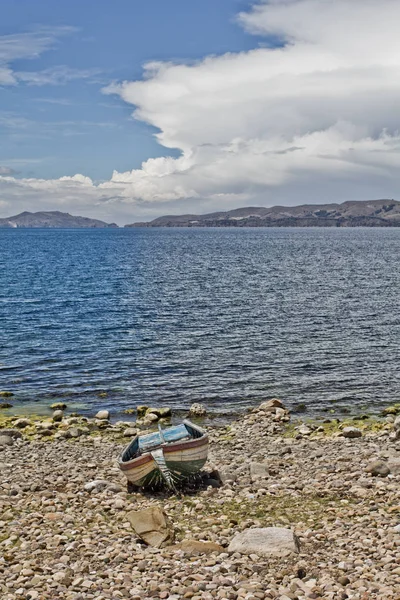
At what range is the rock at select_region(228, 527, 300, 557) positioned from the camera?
14.3 metres

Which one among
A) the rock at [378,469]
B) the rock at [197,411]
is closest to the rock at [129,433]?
the rock at [197,411]

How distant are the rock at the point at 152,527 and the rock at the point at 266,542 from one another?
1.71 metres

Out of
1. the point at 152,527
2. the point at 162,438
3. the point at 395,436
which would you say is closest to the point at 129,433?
the point at 162,438

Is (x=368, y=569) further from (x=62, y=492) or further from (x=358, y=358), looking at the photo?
(x=358, y=358)

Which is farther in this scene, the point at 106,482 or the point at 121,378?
the point at 121,378

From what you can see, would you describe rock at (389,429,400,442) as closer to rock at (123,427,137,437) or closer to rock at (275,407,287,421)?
rock at (275,407,287,421)

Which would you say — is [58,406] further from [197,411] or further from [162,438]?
[162,438]

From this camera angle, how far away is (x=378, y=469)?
20078 mm

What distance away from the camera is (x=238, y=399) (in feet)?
Result: 110

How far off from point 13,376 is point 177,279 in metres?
57.2

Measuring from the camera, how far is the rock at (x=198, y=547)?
48.4 feet

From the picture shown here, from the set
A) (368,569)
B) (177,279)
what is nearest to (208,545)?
(368,569)

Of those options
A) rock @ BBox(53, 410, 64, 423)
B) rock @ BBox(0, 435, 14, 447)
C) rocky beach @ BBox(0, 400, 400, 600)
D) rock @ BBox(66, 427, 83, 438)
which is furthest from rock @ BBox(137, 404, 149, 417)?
rock @ BBox(0, 435, 14, 447)

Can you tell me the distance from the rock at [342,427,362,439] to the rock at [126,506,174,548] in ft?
41.1
